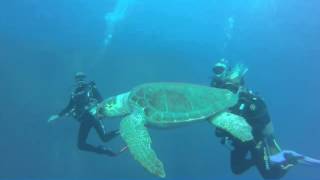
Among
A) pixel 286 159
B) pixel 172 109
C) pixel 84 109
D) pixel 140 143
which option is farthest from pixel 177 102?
pixel 84 109

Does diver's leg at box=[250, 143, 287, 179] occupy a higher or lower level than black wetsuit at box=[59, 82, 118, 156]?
lower

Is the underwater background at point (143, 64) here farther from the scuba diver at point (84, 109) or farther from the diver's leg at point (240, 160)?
the diver's leg at point (240, 160)

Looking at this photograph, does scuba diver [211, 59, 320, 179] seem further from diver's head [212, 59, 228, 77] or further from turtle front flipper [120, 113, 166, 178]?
turtle front flipper [120, 113, 166, 178]

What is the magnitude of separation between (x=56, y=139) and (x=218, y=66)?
827 inches

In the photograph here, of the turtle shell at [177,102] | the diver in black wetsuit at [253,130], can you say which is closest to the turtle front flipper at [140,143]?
the turtle shell at [177,102]

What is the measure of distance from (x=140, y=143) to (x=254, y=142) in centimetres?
209

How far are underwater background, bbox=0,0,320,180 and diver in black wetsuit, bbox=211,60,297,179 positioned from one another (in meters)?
16.6

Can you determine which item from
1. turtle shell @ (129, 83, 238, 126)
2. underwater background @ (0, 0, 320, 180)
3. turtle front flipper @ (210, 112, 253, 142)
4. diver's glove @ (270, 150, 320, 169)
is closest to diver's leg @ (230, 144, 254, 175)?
diver's glove @ (270, 150, 320, 169)

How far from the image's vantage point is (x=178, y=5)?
32.0 meters

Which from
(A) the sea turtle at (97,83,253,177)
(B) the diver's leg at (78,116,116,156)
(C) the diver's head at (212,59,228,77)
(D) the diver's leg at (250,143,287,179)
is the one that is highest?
(C) the diver's head at (212,59,228,77)

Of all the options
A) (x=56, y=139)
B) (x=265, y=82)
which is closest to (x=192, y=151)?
(x=56, y=139)

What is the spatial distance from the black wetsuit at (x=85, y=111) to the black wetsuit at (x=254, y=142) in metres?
2.79

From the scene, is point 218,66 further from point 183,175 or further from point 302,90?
point 302,90

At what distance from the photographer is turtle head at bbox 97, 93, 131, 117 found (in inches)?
277
